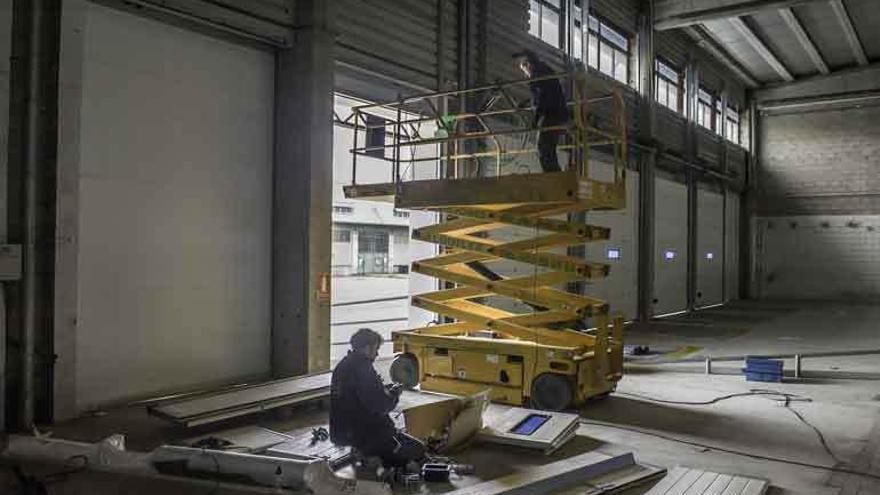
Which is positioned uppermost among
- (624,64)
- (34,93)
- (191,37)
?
(624,64)

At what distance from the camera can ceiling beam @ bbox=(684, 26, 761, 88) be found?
A: 21.4 metres

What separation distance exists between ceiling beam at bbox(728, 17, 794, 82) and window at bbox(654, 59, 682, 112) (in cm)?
215

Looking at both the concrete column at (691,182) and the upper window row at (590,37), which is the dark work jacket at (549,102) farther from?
the concrete column at (691,182)

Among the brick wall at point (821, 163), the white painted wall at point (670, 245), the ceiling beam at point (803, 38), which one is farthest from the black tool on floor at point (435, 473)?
the brick wall at point (821, 163)

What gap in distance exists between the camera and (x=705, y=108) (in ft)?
81.5

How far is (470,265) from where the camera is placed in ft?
33.2

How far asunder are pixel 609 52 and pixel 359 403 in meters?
14.6

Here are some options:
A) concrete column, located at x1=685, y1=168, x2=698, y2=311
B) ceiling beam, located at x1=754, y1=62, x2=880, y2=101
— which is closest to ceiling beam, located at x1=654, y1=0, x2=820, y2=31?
concrete column, located at x1=685, y1=168, x2=698, y2=311

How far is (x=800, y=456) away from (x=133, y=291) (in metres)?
7.21

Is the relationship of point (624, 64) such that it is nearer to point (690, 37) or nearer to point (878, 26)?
point (690, 37)

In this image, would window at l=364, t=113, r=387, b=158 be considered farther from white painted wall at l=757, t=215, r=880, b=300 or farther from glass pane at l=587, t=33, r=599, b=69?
white painted wall at l=757, t=215, r=880, b=300

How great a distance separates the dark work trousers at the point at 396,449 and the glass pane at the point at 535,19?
35.9ft

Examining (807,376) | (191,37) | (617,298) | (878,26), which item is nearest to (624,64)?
(617,298)

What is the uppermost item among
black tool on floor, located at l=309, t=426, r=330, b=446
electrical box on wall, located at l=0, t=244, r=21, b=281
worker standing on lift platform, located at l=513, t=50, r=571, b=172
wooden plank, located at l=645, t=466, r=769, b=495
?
worker standing on lift platform, located at l=513, t=50, r=571, b=172
